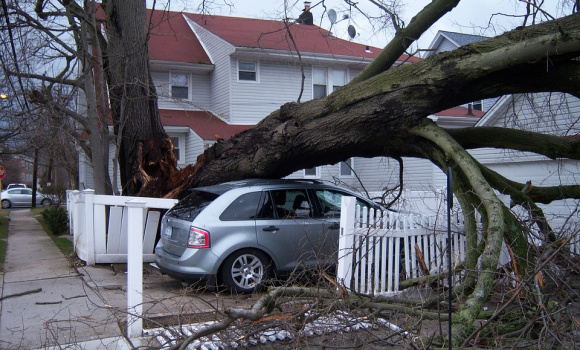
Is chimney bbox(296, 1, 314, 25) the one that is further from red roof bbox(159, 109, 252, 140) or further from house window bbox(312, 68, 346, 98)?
red roof bbox(159, 109, 252, 140)

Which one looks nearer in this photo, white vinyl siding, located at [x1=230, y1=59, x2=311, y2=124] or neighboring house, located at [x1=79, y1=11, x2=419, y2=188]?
neighboring house, located at [x1=79, y1=11, x2=419, y2=188]

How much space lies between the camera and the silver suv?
24.1ft

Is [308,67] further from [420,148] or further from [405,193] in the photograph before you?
[420,148]

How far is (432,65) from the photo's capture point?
7.10m

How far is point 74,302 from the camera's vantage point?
23.4 feet

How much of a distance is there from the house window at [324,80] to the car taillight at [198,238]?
48.7 ft

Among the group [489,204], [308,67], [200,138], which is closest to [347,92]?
[489,204]

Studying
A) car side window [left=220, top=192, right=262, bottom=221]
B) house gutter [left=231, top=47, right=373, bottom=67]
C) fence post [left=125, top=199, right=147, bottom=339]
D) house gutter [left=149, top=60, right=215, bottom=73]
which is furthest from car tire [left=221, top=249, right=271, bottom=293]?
house gutter [left=149, top=60, right=215, bottom=73]

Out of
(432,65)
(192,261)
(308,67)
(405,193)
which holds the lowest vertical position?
(192,261)

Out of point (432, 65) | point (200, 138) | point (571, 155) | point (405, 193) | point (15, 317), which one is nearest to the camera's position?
point (15, 317)

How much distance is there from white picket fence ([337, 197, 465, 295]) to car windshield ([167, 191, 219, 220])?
84.3 inches

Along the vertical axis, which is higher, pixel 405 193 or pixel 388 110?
pixel 388 110

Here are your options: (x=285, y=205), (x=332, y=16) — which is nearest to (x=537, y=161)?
(x=332, y=16)

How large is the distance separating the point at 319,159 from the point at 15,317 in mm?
4681
